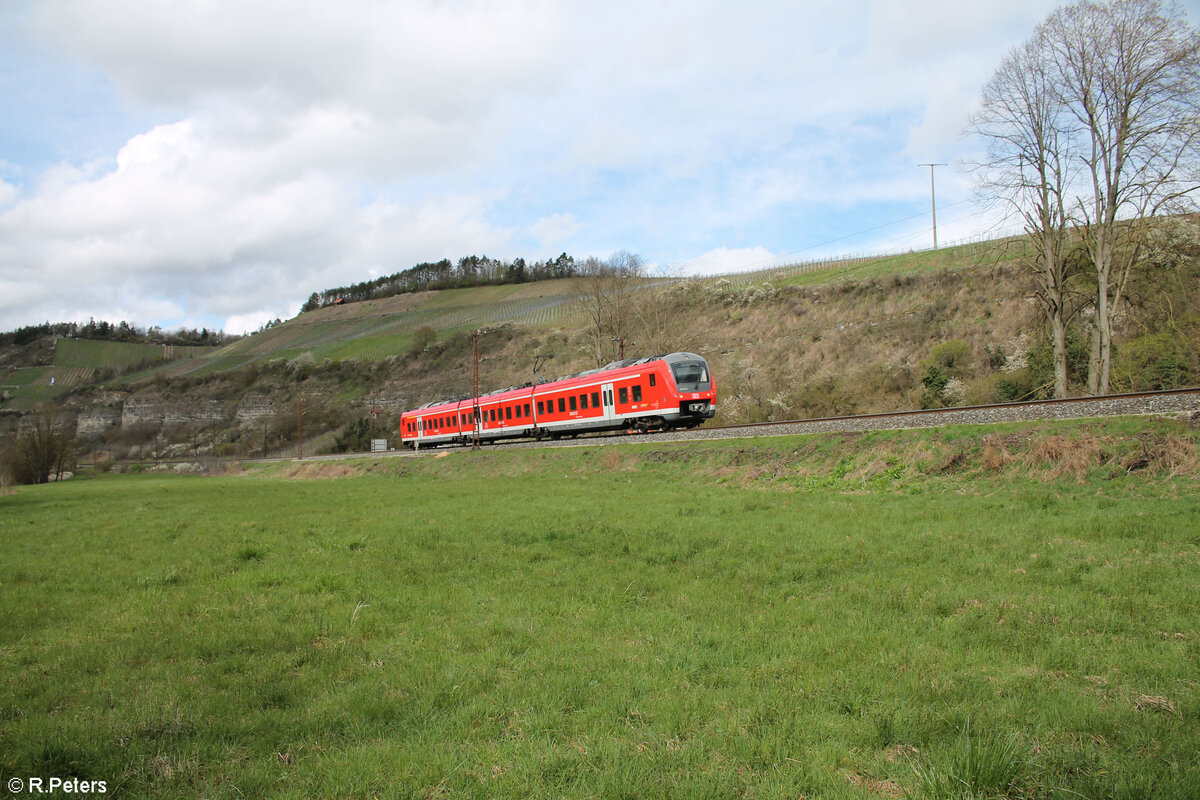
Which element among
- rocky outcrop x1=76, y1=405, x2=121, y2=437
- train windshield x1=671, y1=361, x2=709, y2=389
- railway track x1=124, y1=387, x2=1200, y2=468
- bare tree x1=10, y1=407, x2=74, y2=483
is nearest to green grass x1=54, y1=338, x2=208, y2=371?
rocky outcrop x1=76, y1=405, x2=121, y2=437

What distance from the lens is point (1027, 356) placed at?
111 ft

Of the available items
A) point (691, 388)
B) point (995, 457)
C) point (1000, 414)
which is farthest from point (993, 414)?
point (691, 388)

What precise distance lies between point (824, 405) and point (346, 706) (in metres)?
37.6

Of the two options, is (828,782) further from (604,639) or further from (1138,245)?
(1138,245)

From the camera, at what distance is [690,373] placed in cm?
2845

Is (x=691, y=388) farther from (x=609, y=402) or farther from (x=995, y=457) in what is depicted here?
(x=995, y=457)

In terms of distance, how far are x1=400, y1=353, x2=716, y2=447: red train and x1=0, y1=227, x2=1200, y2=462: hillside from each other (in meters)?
11.8

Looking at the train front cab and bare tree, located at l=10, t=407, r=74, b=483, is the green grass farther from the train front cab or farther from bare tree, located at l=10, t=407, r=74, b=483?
the train front cab

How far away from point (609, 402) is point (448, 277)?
4507 inches

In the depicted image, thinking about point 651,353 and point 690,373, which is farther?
point 651,353

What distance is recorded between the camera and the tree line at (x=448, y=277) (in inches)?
5098

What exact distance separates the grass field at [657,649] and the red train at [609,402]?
14.0 meters

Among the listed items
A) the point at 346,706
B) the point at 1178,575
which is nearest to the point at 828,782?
the point at 346,706

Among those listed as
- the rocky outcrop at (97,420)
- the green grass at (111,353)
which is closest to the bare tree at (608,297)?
the rocky outcrop at (97,420)
